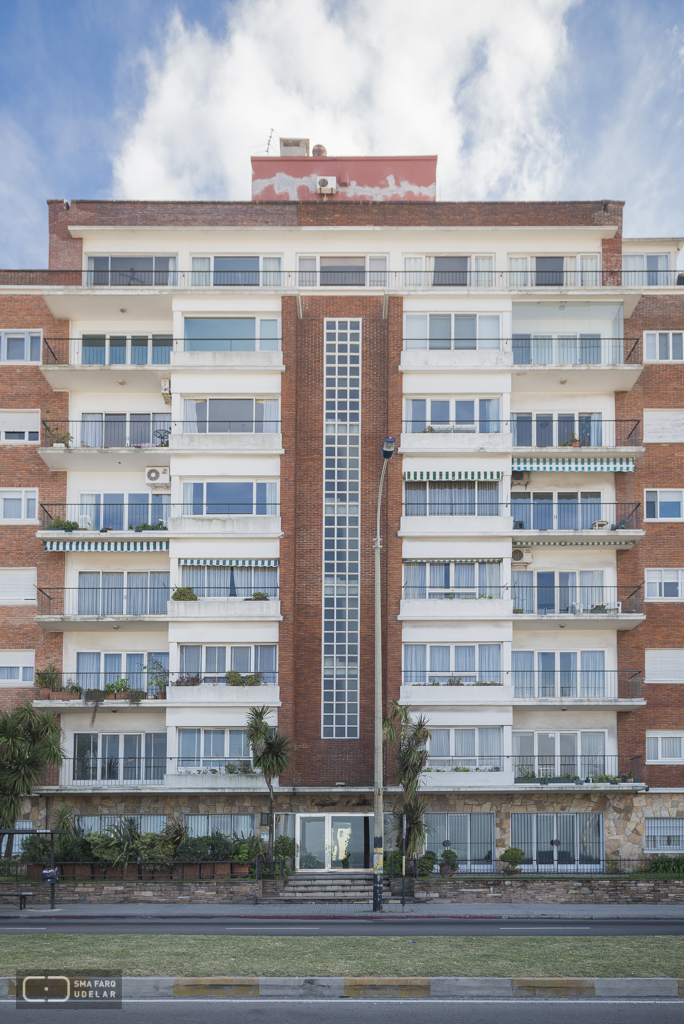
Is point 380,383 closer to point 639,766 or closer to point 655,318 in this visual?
point 655,318

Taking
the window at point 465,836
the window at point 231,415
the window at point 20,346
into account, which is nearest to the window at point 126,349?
the window at point 20,346

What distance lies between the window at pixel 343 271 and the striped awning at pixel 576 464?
9267 mm

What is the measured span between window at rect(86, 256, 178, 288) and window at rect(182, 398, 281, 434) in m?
5.61

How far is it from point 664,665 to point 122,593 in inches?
843

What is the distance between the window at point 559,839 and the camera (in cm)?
3616

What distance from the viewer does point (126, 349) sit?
39.8m

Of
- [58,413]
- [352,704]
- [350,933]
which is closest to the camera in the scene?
[350,933]

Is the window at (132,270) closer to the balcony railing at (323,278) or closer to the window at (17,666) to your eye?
the balcony railing at (323,278)

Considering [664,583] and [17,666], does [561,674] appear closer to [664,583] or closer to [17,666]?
[664,583]

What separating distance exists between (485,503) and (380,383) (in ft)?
20.6

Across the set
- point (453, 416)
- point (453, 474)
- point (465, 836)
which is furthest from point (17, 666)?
point (453, 416)

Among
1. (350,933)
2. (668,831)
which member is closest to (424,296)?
(668,831)

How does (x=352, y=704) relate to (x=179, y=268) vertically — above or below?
below

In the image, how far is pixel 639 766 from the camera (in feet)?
122
